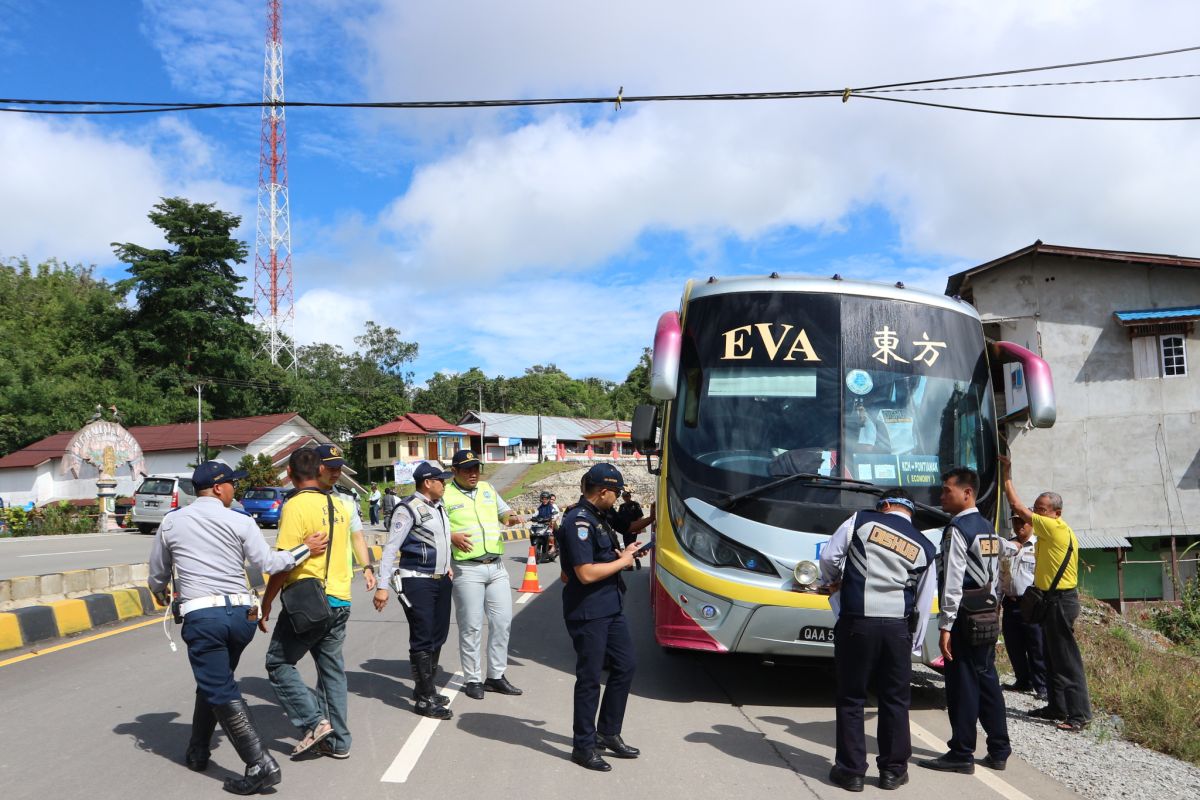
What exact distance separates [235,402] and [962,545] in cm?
6028

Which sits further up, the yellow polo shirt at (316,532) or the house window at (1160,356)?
the house window at (1160,356)

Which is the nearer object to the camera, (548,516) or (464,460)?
(464,460)

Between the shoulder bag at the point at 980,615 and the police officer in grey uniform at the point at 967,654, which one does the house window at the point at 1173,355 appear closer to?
the police officer in grey uniform at the point at 967,654

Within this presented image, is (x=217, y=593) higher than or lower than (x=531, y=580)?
higher

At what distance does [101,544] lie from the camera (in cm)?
2295

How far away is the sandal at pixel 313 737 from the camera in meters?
5.23

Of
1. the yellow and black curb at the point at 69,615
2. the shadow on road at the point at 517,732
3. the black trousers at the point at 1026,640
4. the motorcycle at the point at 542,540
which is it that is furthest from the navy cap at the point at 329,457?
the motorcycle at the point at 542,540

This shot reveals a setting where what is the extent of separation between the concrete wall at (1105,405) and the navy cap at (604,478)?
56.3ft

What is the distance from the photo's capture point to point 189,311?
57.0 m

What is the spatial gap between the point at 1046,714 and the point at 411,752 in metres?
4.60

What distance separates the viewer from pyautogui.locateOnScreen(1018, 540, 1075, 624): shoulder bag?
6.69 metres

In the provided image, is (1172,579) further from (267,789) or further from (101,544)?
(101,544)

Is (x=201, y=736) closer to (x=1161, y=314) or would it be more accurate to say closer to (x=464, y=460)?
(x=464, y=460)

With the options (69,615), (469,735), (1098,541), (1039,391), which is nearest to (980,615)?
(1039,391)
